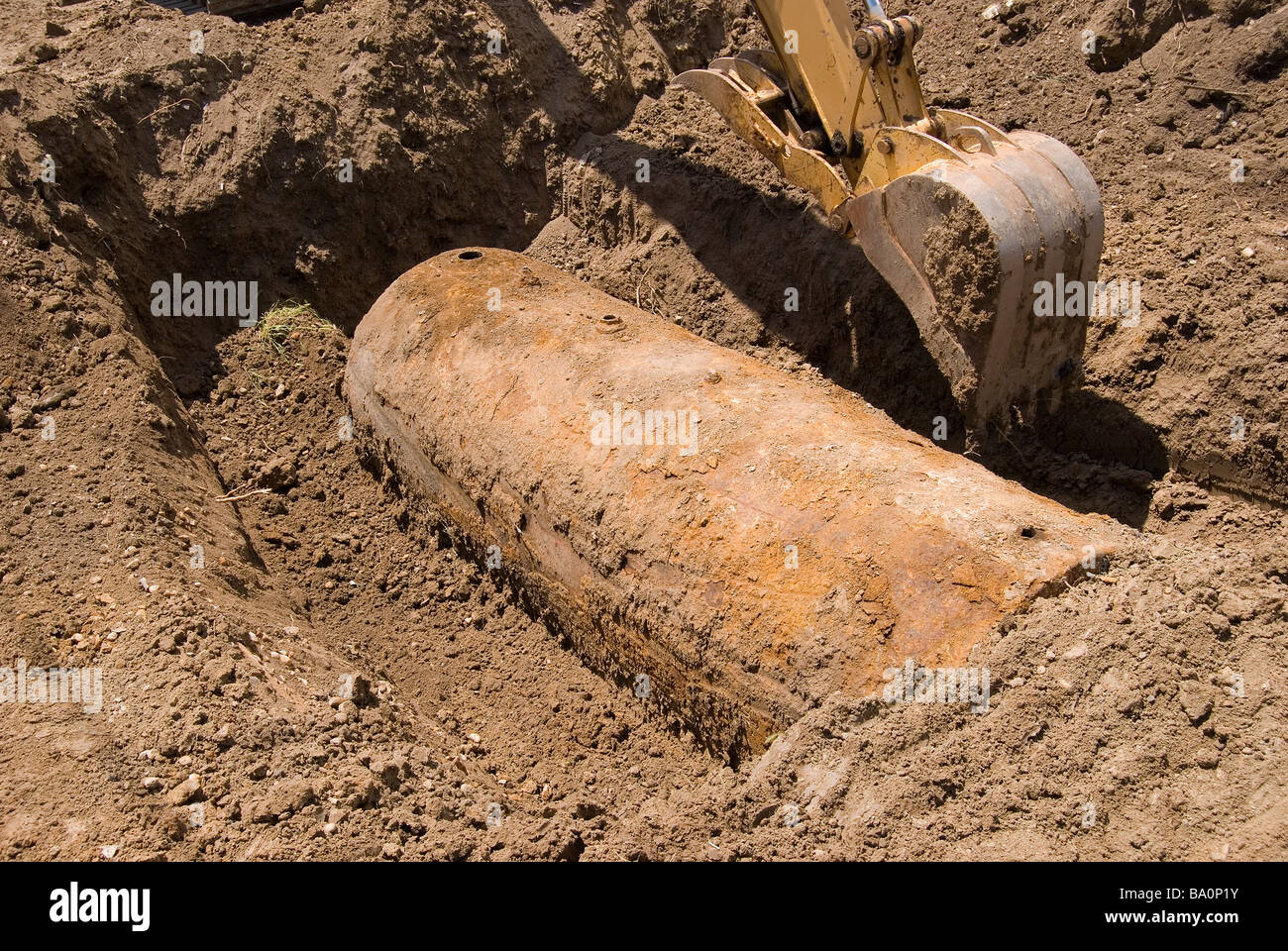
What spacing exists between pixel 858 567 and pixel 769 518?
390 mm

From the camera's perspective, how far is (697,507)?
3.83m

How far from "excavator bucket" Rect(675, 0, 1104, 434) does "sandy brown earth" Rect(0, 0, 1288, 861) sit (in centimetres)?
63

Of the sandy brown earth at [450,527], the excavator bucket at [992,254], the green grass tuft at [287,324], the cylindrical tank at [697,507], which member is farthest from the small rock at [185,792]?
the green grass tuft at [287,324]

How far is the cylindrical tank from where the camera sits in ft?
10.9

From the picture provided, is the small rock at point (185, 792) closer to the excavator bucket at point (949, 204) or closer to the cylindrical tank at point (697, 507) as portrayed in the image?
the cylindrical tank at point (697, 507)

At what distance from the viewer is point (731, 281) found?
6488 millimetres

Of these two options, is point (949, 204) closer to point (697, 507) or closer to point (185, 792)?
point (697, 507)

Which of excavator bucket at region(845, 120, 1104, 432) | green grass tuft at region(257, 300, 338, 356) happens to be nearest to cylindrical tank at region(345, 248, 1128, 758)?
excavator bucket at region(845, 120, 1104, 432)

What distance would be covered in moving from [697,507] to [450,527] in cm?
178

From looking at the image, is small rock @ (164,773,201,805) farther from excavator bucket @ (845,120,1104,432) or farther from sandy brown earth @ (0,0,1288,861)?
excavator bucket @ (845,120,1104,432)

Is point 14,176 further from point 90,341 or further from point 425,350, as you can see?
point 425,350

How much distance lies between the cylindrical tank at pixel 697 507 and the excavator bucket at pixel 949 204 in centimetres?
73

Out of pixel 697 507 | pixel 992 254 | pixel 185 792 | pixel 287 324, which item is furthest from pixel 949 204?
pixel 287 324
